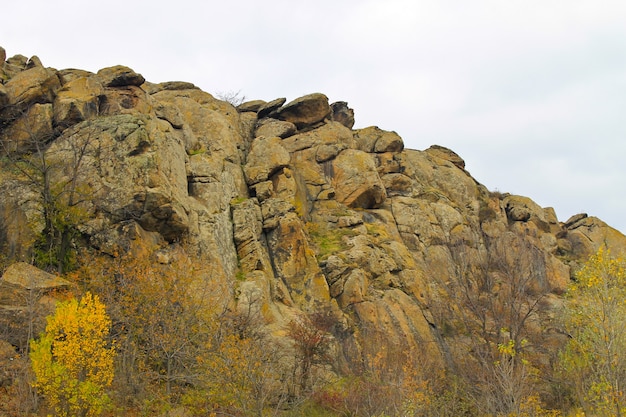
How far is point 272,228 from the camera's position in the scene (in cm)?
3994

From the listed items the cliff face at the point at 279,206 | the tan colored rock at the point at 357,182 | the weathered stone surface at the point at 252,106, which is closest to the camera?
the cliff face at the point at 279,206

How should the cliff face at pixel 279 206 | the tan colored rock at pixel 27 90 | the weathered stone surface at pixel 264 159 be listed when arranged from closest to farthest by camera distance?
1. the cliff face at pixel 279 206
2. the tan colored rock at pixel 27 90
3. the weathered stone surface at pixel 264 159

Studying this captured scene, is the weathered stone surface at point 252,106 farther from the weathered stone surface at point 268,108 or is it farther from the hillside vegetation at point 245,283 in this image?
the hillside vegetation at point 245,283

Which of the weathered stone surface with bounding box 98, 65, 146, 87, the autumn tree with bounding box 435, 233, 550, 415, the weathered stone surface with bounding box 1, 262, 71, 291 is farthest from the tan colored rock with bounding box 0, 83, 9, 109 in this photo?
the autumn tree with bounding box 435, 233, 550, 415

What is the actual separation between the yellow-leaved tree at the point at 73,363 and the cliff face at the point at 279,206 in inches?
405

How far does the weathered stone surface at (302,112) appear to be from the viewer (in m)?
56.3

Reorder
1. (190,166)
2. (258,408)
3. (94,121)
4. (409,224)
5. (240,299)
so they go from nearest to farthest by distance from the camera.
A: (258,408) → (240,299) → (94,121) → (190,166) → (409,224)

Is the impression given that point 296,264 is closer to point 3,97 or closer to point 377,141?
point 3,97

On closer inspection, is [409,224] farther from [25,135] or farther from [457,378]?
[25,135]

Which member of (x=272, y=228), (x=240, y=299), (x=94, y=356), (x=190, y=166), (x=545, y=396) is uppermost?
(x=190, y=166)

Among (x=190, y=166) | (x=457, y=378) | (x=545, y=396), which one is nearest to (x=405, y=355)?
(x=457, y=378)

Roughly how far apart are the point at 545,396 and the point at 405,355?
9.11 metres

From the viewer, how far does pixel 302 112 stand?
2218 inches

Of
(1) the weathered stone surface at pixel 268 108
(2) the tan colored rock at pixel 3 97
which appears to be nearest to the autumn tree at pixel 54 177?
(2) the tan colored rock at pixel 3 97
